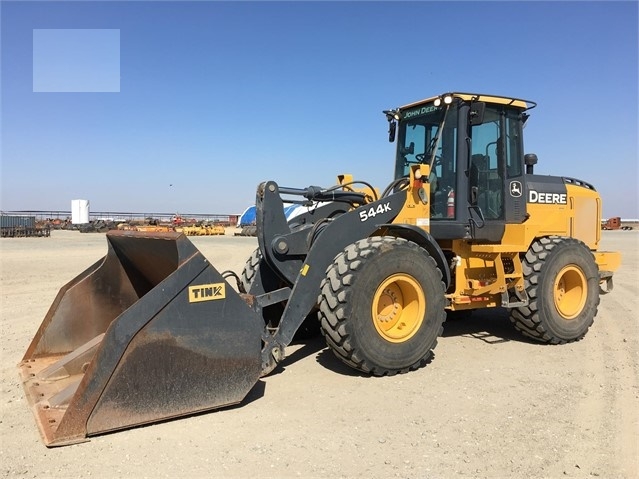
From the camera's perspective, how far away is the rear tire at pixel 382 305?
175 inches

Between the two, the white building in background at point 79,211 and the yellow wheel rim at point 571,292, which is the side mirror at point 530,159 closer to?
the yellow wheel rim at point 571,292

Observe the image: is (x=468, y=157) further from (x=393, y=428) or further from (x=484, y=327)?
(x=393, y=428)

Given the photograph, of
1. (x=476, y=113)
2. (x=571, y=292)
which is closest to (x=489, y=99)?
(x=476, y=113)

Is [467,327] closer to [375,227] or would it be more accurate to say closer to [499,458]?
[375,227]

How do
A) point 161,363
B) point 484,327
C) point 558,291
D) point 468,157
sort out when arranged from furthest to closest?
point 484,327 → point 558,291 → point 468,157 → point 161,363

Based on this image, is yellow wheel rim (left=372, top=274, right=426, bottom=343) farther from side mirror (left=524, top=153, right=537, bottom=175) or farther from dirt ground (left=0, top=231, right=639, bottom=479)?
side mirror (left=524, top=153, right=537, bottom=175)

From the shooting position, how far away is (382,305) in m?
5.03

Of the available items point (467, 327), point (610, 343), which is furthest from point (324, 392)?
point (610, 343)

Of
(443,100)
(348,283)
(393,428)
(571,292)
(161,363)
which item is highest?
(443,100)

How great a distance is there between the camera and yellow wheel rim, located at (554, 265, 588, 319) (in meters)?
6.41

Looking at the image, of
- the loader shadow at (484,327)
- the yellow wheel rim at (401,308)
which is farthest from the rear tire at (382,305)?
the loader shadow at (484,327)

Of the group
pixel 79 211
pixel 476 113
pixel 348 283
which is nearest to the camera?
pixel 348 283

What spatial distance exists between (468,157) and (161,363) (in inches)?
163

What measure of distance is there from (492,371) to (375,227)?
6.13ft
